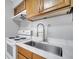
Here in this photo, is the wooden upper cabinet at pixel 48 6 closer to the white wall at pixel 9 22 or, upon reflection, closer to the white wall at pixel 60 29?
the white wall at pixel 60 29

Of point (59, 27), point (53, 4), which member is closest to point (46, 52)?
point (53, 4)

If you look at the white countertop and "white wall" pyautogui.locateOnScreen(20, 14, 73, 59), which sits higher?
"white wall" pyautogui.locateOnScreen(20, 14, 73, 59)

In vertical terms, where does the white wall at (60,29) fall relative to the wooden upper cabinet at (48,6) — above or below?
below

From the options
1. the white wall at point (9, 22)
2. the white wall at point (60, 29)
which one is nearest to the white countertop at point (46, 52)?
the white wall at point (60, 29)

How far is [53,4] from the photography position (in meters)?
1.56

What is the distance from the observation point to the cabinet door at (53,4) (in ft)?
4.22

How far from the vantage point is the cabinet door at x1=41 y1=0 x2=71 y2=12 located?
1287mm

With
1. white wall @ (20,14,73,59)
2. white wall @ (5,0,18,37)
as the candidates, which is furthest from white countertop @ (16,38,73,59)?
white wall @ (5,0,18,37)

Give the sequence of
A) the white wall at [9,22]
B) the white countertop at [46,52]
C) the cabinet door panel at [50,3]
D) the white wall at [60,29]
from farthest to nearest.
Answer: the white wall at [9,22] < the white wall at [60,29] < the cabinet door panel at [50,3] < the white countertop at [46,52]

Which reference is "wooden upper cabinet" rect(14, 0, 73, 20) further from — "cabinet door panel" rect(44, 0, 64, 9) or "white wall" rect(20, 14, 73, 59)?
"white wall" rect(20, 14, 73, 59)

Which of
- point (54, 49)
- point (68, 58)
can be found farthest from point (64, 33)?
point (68, 58)

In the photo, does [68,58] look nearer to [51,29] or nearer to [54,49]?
[54,49]

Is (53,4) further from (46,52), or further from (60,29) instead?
(46,52)
